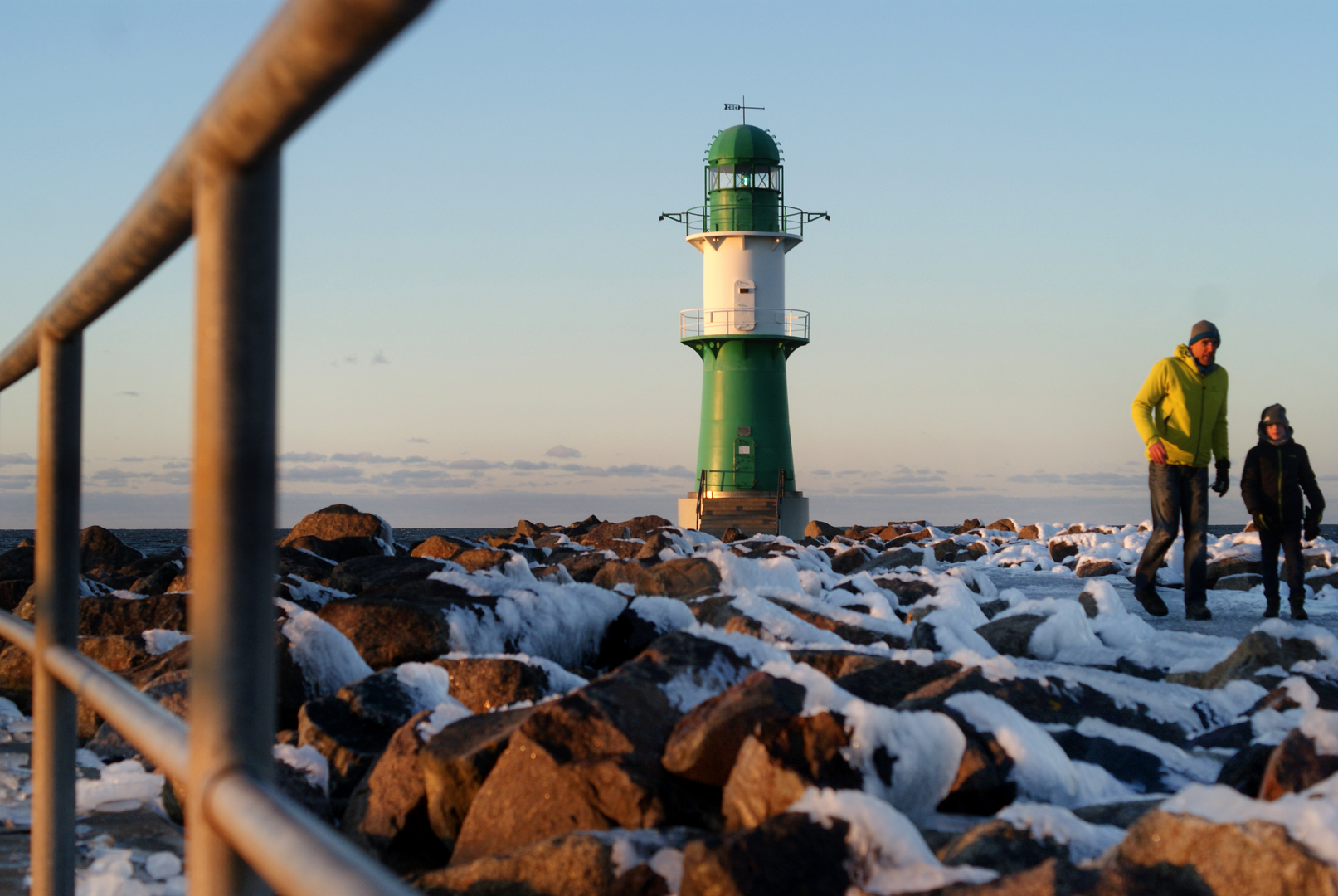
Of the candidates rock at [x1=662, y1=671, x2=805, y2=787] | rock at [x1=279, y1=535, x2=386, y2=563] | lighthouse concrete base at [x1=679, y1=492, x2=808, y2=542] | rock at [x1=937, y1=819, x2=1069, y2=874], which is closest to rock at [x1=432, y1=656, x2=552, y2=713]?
rock at [x1=662, y1=671, x2=805, y2=787]

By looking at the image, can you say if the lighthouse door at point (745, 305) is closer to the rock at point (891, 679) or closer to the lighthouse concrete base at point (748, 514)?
the lighthouse concrete base at point (748, 514)

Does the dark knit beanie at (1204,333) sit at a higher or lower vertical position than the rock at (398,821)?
higher

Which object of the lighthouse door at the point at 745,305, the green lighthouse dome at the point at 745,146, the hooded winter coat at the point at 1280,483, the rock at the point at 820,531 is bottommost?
the rock at the point at 820,531

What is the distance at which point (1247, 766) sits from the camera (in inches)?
114

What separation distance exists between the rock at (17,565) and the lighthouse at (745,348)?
12.5m

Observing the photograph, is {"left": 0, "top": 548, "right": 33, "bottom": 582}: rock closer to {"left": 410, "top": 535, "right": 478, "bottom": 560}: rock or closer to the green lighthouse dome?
{"left": 410, "top": 535, "right": 478, "bottom": 560}: rock

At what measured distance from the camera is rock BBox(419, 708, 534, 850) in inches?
120

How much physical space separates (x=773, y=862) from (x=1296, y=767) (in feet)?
3.74

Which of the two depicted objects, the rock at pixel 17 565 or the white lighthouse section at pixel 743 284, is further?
the white lighthouse section at pixel 743 284

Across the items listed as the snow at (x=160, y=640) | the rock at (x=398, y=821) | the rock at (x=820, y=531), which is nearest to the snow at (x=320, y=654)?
the snow at (x=160, y=640)

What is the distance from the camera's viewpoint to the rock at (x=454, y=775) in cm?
306

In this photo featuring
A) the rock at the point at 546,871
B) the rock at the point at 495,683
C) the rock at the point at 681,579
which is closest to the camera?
the rock at the point at 546,871

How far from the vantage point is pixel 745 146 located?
826 inches

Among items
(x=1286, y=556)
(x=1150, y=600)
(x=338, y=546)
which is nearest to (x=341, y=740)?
(x=1150, y=600)
